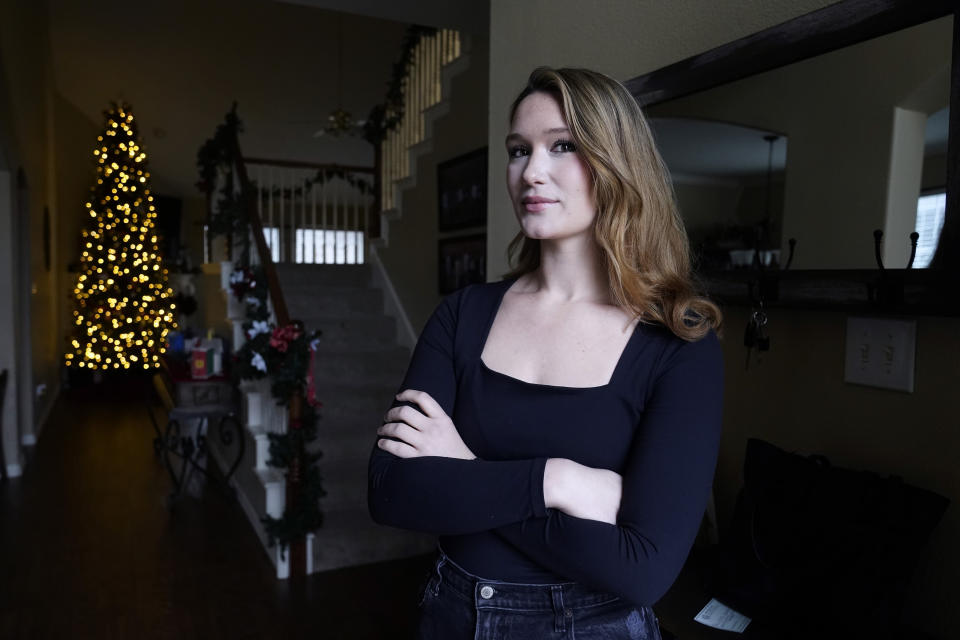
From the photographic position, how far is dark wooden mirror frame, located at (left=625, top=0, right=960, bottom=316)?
978 mm

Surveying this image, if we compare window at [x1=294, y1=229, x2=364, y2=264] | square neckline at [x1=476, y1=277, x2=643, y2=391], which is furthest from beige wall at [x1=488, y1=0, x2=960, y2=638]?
window at [x1=294, y1=229, x2=364, y2=264]

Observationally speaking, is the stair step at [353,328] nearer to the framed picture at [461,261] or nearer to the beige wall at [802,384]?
the framed picture at [461,261]

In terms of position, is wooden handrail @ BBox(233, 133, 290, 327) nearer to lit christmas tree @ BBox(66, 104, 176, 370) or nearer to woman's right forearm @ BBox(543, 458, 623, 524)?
woman's right forearm @ BBox(543, 458, 623, 524)

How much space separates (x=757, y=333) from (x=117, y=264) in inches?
361

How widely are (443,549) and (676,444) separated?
45 centimetres

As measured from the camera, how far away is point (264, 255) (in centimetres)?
423

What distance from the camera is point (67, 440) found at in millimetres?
6188

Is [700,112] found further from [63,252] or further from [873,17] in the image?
[63,252]

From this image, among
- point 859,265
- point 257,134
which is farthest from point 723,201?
point 257,134

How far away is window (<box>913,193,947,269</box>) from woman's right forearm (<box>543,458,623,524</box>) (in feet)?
1.92

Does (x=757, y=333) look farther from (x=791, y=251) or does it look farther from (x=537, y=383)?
(x=537, y=383)

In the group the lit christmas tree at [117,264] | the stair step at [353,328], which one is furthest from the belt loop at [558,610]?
the lit christmas tree at [117,264]

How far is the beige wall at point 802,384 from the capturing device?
104 cm

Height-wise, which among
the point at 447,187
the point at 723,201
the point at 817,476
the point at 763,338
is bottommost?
the point at 817,476
